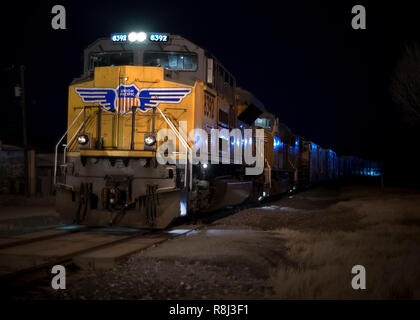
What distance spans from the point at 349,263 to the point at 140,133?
526 cm

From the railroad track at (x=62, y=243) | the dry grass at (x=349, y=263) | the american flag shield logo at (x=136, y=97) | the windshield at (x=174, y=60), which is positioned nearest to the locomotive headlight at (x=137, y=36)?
the windshield at (x=174, y=60)

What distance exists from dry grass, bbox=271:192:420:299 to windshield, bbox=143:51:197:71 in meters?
4.28

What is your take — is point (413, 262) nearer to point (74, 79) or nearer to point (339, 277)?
point (339, 277)

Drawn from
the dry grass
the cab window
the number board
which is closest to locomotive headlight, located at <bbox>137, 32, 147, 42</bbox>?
the number board

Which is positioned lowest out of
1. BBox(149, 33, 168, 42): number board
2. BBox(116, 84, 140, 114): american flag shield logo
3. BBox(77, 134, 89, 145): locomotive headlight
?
BBox(77, 134, 89, 145): locomotive headlight

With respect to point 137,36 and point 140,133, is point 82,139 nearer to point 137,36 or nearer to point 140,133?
point 140,133

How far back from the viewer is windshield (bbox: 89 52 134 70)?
9.63 metres

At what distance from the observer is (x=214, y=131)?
10242 mm

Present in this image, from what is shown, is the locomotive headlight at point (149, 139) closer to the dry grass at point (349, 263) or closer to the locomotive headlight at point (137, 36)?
the locomotive headlight at point (137, 36)

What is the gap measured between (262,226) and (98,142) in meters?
4.29

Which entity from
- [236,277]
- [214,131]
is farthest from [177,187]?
[236,277]

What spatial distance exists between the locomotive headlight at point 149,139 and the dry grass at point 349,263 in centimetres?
321

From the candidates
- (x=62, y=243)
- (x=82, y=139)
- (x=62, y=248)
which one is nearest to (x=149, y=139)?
(x=82, y=139)

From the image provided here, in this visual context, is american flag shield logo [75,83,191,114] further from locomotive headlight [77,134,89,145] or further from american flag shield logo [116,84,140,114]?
locomotive headlight [77,134,89,145]
